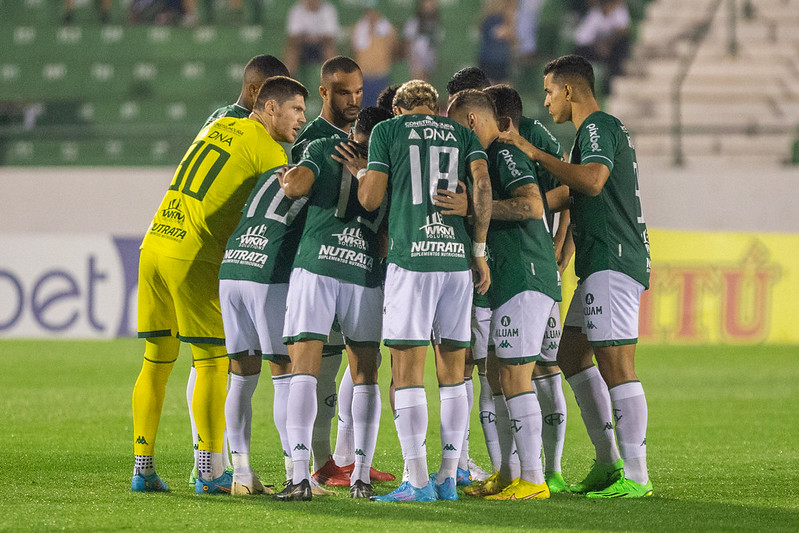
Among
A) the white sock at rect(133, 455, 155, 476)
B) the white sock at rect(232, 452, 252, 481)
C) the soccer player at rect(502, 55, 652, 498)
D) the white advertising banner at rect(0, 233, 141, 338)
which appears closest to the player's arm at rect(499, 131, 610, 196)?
the soccer player at rect(502, 55, 652, 498)

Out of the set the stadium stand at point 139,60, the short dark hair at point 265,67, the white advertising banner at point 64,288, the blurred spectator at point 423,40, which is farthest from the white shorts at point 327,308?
the stadium stand at point 139,60

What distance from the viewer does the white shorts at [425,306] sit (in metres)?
5.32

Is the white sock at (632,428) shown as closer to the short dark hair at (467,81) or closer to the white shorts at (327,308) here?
the white shorts at (327,308)

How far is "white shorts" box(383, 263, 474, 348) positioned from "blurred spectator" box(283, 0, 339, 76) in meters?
12.9

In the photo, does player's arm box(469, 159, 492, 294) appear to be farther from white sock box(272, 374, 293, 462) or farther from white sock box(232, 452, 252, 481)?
white sock box(232, 452, 252, 481)

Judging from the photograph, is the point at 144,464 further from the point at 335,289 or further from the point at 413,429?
the point at 413,429

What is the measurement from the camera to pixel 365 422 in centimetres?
569

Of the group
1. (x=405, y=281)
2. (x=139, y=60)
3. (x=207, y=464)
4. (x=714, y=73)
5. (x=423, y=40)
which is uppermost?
(x=423, y=40)

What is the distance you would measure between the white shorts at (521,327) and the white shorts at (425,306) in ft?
0.78

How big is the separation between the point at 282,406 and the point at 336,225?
951mm

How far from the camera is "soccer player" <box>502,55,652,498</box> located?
572 cm

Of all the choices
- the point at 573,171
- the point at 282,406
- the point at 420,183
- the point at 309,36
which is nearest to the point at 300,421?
the point at 282,406

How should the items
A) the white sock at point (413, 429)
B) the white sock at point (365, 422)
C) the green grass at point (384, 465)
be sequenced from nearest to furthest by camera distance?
the green grass at point (384, 465) → the white sock at point (413, 429) → the white sock at point (365, 422)

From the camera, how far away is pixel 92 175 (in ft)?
51.7
